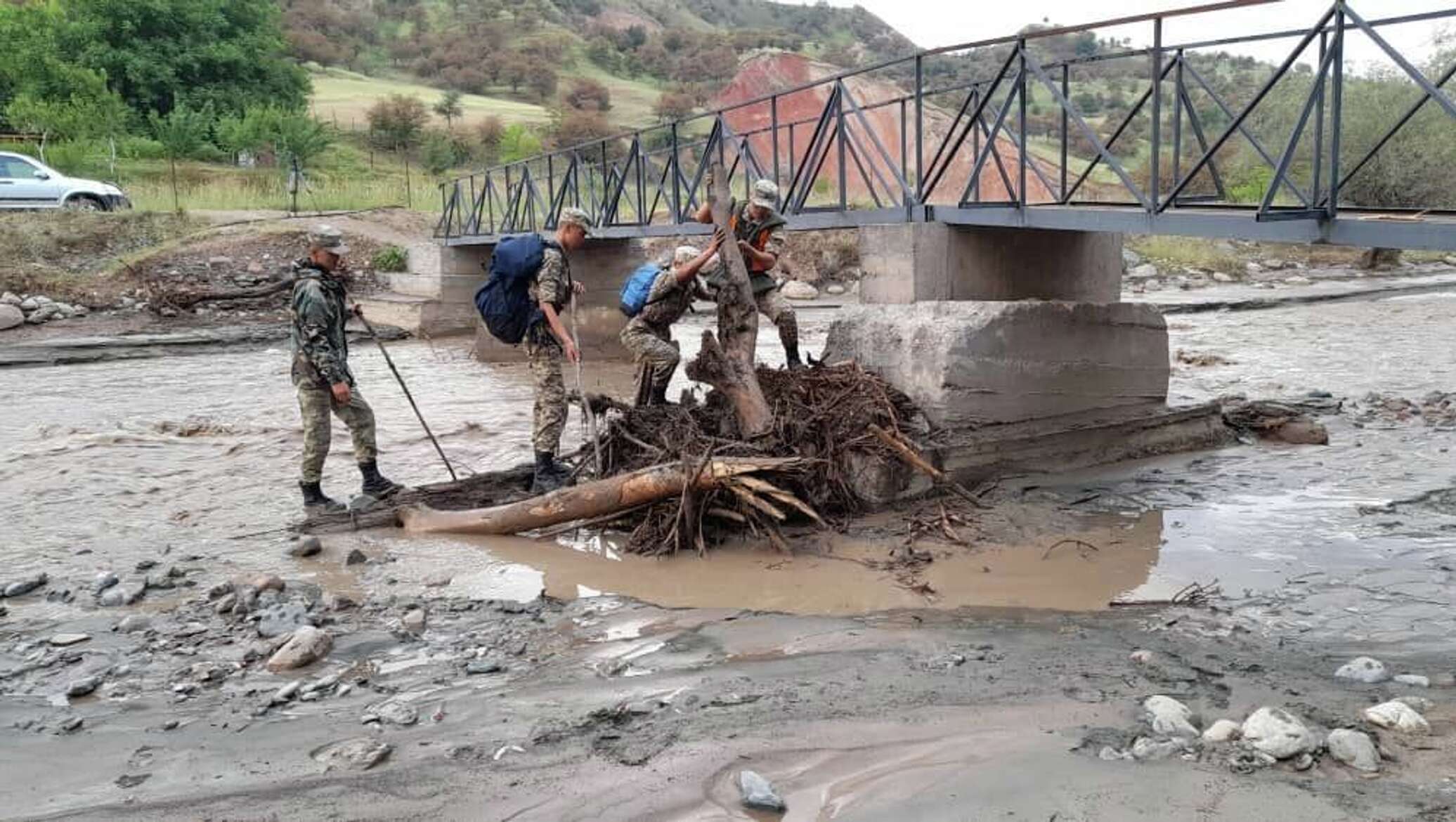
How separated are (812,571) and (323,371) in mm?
Result: 3442

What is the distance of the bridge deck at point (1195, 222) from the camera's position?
4930 millimetres

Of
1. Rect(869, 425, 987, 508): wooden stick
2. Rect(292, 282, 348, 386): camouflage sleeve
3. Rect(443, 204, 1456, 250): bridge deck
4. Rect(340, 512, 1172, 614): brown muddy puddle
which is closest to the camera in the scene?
Rect(443, 204, 1456, 250): bridge deck

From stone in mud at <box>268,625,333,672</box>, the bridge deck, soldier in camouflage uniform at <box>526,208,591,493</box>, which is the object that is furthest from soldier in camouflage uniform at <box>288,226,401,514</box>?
the bridge deck

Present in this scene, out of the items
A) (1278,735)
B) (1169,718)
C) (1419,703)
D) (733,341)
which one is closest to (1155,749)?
(1169,718)

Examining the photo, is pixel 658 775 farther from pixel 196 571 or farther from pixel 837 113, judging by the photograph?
pixel 837 113

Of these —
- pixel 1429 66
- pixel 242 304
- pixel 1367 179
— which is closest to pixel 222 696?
pixel 242 304

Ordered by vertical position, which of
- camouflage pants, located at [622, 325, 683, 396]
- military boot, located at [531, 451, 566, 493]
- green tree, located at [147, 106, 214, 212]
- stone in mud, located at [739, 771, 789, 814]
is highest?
green tree, located at [147, 106, 214, 212]

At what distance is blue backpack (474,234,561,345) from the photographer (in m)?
7.27

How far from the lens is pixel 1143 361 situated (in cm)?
819

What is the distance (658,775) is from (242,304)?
19.4 m

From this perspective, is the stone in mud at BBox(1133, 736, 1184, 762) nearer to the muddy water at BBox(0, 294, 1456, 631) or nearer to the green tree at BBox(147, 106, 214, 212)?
the muddy water at BBox(0, 294, 1456, 631)

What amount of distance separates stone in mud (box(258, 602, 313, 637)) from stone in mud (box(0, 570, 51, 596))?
1.59 meters

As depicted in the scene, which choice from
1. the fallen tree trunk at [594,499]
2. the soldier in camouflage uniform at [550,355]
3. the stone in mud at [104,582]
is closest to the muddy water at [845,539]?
the fallen tree trunk at [594,499]

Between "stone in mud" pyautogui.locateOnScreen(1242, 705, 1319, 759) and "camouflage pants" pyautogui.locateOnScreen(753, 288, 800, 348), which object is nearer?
A: "stone in mud" pyautogui.locateOnScreen(1242, 705, 1319, 759)
